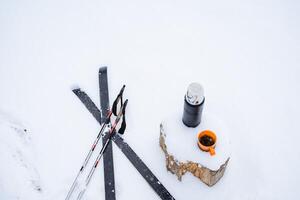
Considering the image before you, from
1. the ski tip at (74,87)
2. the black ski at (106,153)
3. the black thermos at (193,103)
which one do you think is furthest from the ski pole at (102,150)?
the black thermos at (193,103)

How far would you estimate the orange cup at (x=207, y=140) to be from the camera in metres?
3.80

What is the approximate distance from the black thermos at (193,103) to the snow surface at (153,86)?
24cm

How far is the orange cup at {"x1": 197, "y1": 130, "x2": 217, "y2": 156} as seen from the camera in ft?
12.5

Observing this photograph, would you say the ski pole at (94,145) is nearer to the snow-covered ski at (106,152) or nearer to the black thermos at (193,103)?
the snow-covered ski at (106,152)

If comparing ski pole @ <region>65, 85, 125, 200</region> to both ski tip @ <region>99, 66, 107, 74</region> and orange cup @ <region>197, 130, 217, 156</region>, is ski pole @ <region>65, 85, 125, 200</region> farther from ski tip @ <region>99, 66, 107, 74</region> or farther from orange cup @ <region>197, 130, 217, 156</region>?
orange cup @ <region>197, 130, 217, 156</region>

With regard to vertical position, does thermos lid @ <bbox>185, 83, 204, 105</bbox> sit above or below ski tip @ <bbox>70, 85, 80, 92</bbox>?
below

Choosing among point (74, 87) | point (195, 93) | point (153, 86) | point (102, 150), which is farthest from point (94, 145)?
point (195, 93)

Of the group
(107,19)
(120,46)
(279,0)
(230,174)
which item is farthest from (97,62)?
(279,0)

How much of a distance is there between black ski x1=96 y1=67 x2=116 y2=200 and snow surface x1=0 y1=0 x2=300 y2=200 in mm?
83

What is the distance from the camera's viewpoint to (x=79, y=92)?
5.19m

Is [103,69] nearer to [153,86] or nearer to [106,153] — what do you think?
[153,86]

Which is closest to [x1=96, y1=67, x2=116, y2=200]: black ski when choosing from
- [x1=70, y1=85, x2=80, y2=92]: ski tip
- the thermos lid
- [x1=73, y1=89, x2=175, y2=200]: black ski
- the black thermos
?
[x1=73, y1=89, x2=175, y2=200]: black ski

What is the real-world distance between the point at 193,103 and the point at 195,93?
0.44ft

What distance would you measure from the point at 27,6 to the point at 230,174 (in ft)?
16.9
